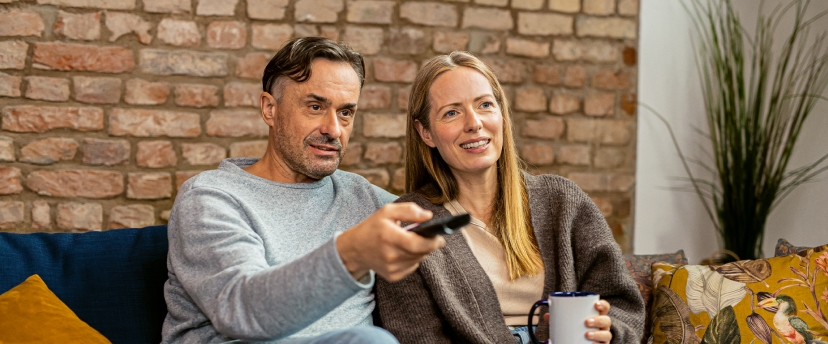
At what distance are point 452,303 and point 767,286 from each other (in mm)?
874

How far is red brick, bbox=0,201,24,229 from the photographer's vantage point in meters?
2.27

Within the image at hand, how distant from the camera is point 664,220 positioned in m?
2.91

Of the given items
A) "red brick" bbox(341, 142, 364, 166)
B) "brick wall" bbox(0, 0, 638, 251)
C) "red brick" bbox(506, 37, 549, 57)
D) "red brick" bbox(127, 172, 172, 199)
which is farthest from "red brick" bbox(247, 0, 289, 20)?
"red brick" bbox(506, 37, 549, 57)

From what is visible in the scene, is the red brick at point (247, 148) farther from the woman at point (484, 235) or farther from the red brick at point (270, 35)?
the woman at point (484, 235)

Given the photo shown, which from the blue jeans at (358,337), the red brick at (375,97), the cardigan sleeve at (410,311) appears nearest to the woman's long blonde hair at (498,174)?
the cardigan sleeve at (410,311)

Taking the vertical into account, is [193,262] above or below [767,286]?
above

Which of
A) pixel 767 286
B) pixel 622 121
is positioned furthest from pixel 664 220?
pixel 767 286

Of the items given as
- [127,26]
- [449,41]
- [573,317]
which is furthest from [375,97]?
[573,317]

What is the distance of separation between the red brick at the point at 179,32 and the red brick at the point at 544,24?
1.14 metres

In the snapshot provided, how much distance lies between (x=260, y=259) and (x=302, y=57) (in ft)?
1.76

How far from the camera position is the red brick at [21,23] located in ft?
7.38

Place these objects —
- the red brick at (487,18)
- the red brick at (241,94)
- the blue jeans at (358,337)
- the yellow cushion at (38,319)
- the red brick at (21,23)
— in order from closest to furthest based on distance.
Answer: the blue jeans at (358,337)
the yellow cushion at (38,319)
the red brick at (21,23)
the red brick at (241,94)
the red brick at (487,18)

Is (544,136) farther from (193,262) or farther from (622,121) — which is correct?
(193,262)

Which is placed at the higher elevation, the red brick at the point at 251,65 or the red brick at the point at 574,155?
the red brick at the point at 251,65
